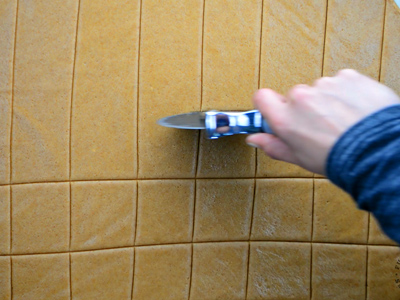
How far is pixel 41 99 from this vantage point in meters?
1.13

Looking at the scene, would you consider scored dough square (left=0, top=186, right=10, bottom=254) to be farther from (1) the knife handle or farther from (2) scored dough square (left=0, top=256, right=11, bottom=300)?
(1) the knife handle

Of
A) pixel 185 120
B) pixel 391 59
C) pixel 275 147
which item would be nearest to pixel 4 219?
pixel 185 120

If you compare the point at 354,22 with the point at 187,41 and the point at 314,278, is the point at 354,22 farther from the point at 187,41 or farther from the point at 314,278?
the point at 314,278

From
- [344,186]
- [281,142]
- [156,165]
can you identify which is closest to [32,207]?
[156,165]

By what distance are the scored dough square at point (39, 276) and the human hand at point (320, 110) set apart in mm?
846

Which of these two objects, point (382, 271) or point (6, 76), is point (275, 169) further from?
point (6, 76)

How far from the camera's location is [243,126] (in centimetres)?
75

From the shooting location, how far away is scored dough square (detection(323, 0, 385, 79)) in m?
1.19

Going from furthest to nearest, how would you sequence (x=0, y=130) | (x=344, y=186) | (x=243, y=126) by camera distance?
(x=0, y=130) < (x=243, y=126) < (x=344, y=186)

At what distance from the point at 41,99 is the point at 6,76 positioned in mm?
116

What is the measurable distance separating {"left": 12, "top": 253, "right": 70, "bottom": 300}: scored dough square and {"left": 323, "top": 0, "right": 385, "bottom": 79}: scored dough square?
94 centimetres

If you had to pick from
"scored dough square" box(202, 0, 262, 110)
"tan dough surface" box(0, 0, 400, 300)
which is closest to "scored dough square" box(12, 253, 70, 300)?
"tan dough surface" box(0, 0, 400, 300)

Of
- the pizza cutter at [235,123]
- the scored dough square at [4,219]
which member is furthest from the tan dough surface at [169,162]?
the pizza cutter at [235,123]

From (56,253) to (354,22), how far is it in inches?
42.8
